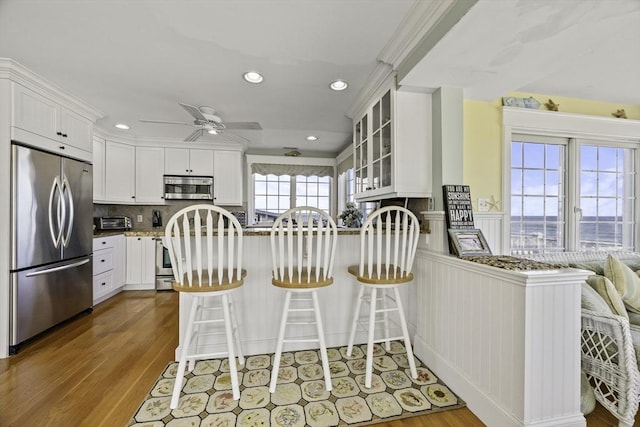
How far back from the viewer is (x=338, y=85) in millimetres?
2467

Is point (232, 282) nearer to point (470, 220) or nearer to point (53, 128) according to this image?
point (470, 220)

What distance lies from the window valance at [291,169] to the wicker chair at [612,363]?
427cm

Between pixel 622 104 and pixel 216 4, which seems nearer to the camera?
pixel 216 4

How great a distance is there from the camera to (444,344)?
184cm

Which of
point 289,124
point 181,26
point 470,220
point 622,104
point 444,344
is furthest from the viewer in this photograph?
Answer: point 289,124

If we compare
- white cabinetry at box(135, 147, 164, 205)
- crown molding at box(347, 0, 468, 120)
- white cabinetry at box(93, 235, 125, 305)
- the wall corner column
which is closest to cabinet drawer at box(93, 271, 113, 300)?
white cabinetry at box(93, 235, 125, 305)

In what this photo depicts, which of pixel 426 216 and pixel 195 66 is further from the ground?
pixel 195 66

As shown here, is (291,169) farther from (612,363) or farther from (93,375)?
(612,363)

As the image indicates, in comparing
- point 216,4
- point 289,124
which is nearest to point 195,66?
point 216,4

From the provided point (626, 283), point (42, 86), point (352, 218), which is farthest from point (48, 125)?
point (626, 283)

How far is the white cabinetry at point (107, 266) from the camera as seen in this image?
3.33 m

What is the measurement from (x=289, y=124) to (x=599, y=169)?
12.1ft

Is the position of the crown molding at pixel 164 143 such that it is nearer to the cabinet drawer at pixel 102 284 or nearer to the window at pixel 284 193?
the window at pixel 284 193

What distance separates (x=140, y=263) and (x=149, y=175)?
143cm
